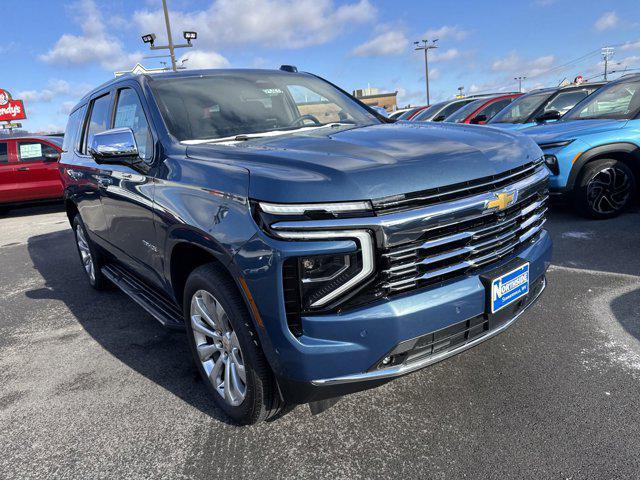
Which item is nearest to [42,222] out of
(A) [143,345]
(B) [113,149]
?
(A) [143,345]

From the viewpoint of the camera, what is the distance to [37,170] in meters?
10.7

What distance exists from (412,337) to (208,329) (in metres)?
1.17

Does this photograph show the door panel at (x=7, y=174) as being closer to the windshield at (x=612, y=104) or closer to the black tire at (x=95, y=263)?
the black tire at (x=95, y=263)

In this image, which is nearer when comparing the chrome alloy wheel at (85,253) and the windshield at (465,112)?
the chrome alloy wheel at (85,253)

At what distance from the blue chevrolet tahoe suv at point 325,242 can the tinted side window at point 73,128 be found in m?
2.14

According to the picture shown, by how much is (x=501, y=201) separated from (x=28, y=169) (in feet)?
36.6

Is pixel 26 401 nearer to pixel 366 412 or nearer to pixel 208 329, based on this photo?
pixel 208 329

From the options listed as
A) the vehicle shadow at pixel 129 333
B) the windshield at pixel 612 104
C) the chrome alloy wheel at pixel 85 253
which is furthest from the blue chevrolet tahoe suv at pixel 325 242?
the windshield at pixel 612 104

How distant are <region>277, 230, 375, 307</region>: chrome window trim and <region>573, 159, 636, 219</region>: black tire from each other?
4.97 m

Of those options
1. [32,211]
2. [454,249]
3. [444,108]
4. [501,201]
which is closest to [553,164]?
[501,201]

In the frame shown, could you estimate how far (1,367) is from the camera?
143 inches

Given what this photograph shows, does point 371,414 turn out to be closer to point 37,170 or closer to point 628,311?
point 628,311

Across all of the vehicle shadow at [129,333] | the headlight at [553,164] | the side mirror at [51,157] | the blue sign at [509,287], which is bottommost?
the vehicle shadow at [129,333]

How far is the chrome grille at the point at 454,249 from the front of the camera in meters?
2.03
